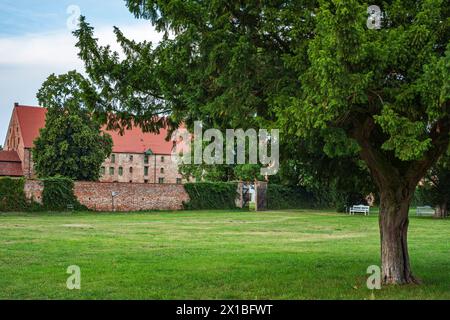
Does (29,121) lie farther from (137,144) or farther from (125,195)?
(125,195)

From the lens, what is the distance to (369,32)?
8781 mm

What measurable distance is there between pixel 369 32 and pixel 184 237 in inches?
630

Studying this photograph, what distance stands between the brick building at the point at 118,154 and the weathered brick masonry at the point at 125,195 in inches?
1085

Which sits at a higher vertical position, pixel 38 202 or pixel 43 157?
pixel 43 157

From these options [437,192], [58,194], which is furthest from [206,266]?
[58,194]

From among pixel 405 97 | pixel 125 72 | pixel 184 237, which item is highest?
pixel 125 72

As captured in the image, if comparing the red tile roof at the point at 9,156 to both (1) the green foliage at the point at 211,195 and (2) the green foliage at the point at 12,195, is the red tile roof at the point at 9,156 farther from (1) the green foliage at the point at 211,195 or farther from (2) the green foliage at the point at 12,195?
(2) the green foliage at the point at 12,195

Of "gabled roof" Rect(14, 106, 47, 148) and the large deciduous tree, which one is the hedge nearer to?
"gabled roof" Rect(14, 106, 47, 148)

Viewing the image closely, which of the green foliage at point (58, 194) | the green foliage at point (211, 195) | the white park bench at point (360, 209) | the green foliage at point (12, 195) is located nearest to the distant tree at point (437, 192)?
the white park bench at point (360, 209)

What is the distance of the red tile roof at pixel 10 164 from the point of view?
257ft

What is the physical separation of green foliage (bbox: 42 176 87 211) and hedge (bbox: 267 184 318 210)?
19.1 m

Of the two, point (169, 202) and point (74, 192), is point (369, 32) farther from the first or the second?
point (169, 202)
